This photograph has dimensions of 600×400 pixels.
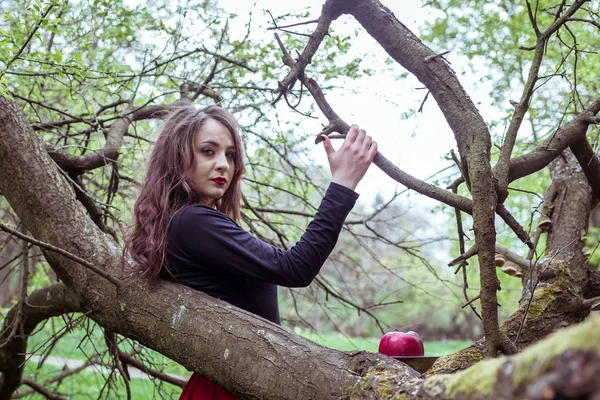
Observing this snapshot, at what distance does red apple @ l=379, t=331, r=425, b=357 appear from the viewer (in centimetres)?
175

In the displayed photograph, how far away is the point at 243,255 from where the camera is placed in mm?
1717

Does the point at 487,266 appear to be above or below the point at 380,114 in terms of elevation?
below

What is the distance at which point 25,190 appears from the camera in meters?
2.15

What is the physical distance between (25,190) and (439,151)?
87.3 inches

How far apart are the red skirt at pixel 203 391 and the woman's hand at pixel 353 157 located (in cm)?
72

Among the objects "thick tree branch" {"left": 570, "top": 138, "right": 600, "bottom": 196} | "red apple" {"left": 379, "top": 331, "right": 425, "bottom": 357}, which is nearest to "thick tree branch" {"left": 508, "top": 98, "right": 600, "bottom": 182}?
"thick tree branch" {"left": 570, "top": 138, "right": 600, "bottom": 196}

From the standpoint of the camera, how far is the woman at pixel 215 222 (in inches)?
66.8

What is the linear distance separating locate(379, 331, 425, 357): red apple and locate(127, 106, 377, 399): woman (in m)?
0.32

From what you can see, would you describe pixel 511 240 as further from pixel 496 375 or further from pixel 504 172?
pixel 496 375

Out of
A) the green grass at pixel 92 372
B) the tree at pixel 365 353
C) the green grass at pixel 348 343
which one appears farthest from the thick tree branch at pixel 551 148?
the green grass at pixel 92 372

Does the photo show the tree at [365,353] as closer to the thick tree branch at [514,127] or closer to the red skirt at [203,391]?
the thick tree branch at [514,127]

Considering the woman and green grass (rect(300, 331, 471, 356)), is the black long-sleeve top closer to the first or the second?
the woman

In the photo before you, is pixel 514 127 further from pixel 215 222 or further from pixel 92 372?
pixel 92 372

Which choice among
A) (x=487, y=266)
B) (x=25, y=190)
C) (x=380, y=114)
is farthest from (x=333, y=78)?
(x=487, y=266)
